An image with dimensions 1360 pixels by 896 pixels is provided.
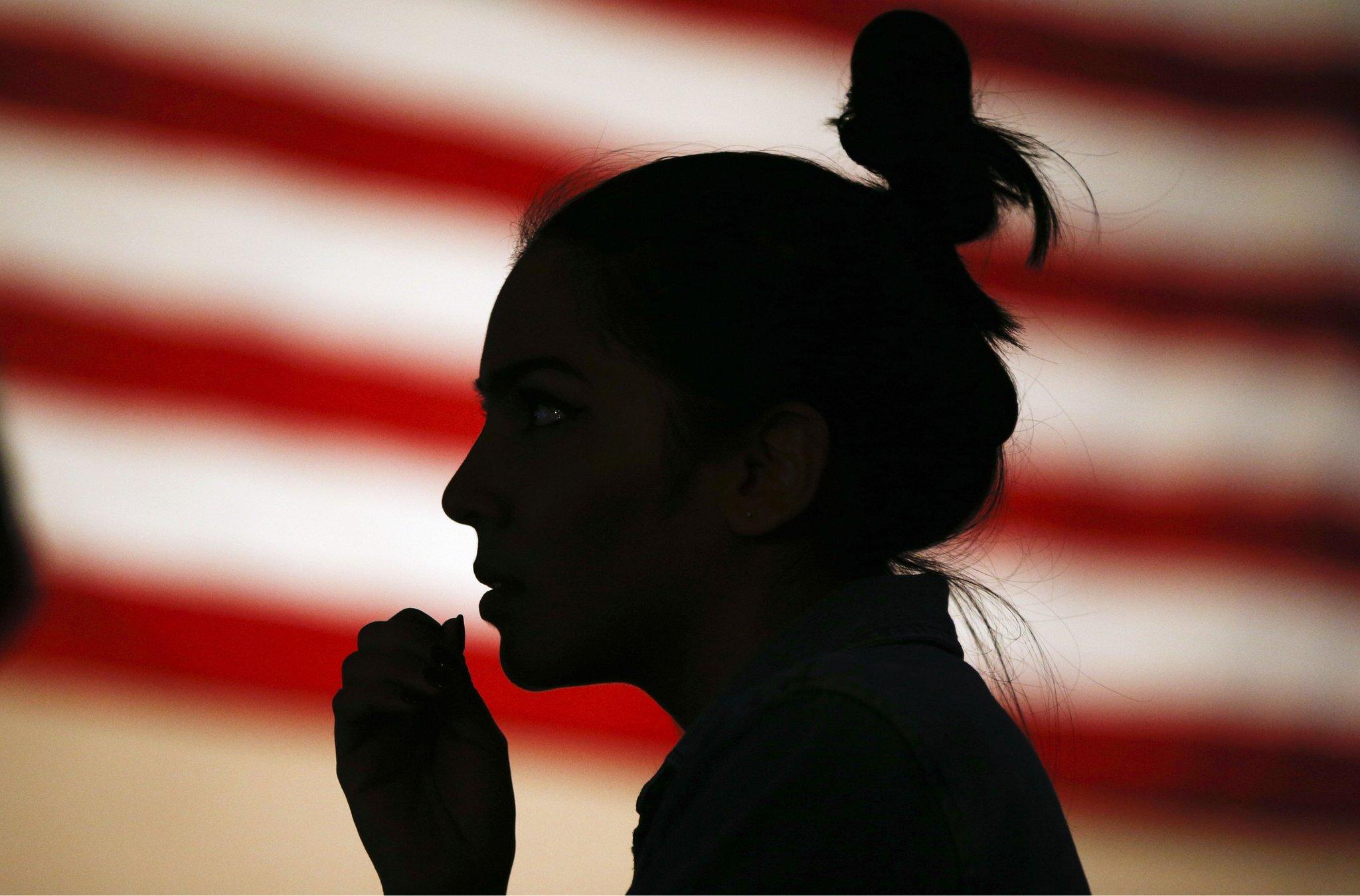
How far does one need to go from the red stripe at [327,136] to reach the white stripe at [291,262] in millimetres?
35

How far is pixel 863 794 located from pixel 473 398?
1.04 metres

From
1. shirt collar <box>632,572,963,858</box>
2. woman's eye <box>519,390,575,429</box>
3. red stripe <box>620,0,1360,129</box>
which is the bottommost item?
shirt collar <box>632,572,963,858</box>

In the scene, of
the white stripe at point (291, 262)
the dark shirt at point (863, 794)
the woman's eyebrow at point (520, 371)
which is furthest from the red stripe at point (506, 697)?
Answer: the dark shirt at point (863, 794)

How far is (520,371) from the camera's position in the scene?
62 cm

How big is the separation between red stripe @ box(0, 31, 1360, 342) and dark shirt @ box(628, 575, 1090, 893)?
3.45 ft

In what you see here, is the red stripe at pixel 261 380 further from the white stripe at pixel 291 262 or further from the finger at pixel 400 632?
the finger at pixel 400 632

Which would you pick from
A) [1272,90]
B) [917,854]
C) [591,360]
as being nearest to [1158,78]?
[1272,90]

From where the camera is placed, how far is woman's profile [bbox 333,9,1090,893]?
0.59 m

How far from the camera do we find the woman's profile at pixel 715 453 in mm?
589

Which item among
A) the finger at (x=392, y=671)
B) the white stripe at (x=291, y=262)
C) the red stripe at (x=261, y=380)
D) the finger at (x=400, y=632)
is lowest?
the finger at (x=392, y=671)

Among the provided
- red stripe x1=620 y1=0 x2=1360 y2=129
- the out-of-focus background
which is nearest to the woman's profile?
the out-of-focus background

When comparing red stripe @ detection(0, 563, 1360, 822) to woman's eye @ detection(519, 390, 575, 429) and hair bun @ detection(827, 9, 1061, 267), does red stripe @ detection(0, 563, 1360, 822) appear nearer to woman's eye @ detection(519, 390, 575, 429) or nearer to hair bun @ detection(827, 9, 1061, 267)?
woman's eye @ detection(519, 390, 575, 429)

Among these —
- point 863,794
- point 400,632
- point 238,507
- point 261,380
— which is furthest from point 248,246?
point 863,794

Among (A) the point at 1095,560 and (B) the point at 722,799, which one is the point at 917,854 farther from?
(A) the point at 1095,560
